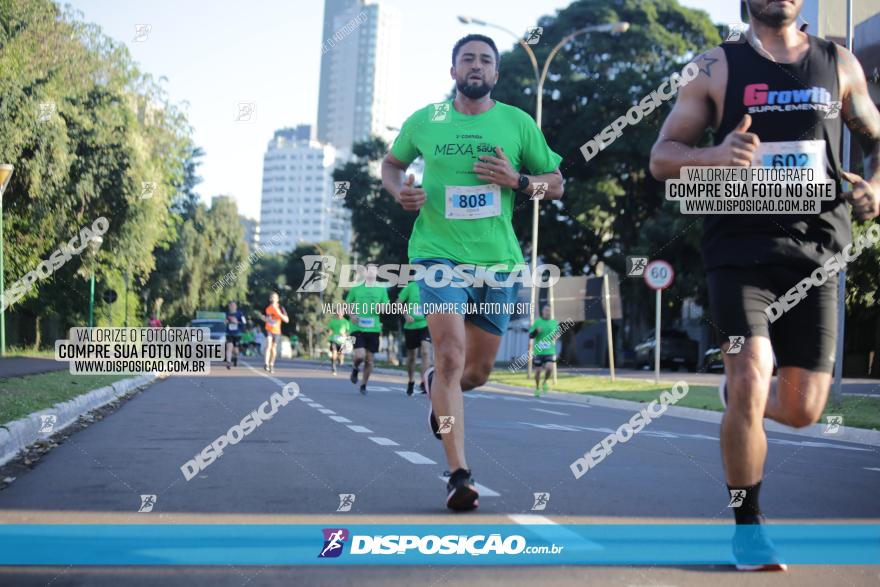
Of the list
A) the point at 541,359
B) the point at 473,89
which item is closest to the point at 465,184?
the point at 473,89

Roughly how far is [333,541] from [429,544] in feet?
1.27

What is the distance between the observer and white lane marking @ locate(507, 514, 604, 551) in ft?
15.2

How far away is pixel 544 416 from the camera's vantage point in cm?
1500

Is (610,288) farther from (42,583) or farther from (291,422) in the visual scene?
(42,583)

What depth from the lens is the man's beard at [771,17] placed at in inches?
182

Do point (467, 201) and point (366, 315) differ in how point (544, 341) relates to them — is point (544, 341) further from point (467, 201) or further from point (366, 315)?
point (467, 201)

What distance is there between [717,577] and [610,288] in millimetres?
24551

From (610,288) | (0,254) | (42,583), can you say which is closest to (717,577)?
(42,583)

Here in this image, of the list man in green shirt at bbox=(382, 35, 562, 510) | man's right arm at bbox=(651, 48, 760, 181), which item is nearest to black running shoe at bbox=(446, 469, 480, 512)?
man in green shirt at bbox=(382, 35, 562, 510)

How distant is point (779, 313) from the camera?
458cm

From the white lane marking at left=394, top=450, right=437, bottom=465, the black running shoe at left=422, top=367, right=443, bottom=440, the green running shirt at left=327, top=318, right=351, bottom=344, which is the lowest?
the white lane marking at left=394, top=450, right=437, bottom=465

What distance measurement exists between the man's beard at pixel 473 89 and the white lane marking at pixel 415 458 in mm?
2851

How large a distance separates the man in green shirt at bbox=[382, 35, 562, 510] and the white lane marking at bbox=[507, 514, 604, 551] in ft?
2.24

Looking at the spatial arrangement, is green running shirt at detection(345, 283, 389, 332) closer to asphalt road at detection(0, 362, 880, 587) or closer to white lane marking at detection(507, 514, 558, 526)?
asphalt road at detection(0, 362, 880, 587)
